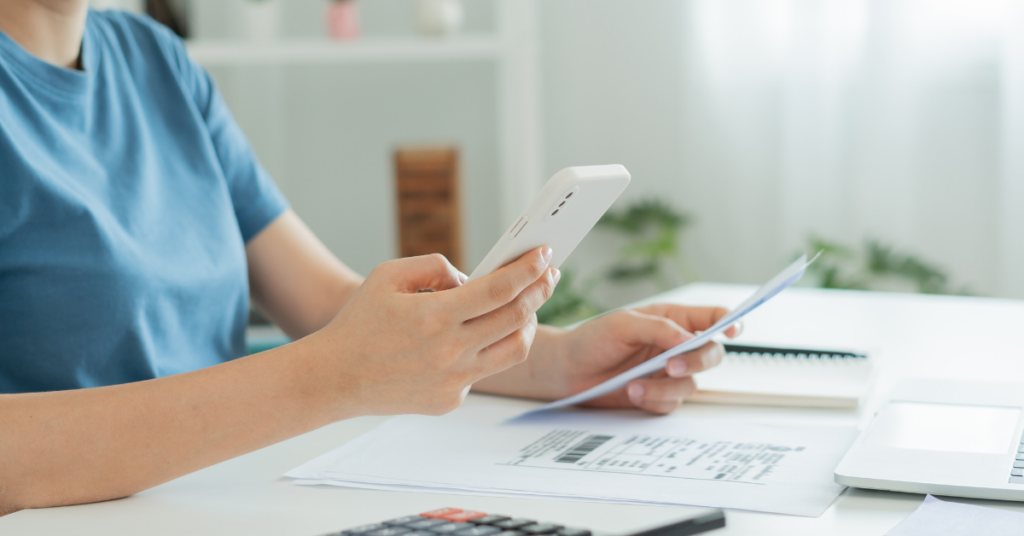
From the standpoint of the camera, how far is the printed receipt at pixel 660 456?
569mm

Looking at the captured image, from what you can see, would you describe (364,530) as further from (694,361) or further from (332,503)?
(694,361)

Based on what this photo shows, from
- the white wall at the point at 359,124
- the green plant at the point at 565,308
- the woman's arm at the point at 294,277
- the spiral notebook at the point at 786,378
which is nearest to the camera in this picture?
the spiral notebook at the point at 786,378

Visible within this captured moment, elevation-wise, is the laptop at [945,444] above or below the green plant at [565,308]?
above

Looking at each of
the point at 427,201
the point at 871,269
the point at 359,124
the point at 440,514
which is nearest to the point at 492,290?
the point at 440,514

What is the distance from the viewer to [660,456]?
2.00 ft

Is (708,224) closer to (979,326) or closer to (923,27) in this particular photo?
(923,27)

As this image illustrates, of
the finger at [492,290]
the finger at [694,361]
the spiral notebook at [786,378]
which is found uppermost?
the finger at [492,290]

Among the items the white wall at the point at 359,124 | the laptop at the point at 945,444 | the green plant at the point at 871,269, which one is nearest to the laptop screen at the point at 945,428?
the laptop at the point at 945,444

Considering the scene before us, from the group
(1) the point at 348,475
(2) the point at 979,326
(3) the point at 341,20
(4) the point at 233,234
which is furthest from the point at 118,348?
(3) the point at 341,20

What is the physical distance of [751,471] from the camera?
57cm

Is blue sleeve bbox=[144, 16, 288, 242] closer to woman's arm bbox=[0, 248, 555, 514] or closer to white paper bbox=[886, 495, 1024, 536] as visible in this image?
woman's arm bbox=[0, 248, 555, 514]

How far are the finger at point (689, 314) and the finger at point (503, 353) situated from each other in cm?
27

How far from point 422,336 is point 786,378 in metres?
0.41

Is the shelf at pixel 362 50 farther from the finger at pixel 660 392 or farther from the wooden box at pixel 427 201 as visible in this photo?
the finger at pixel 660 392
